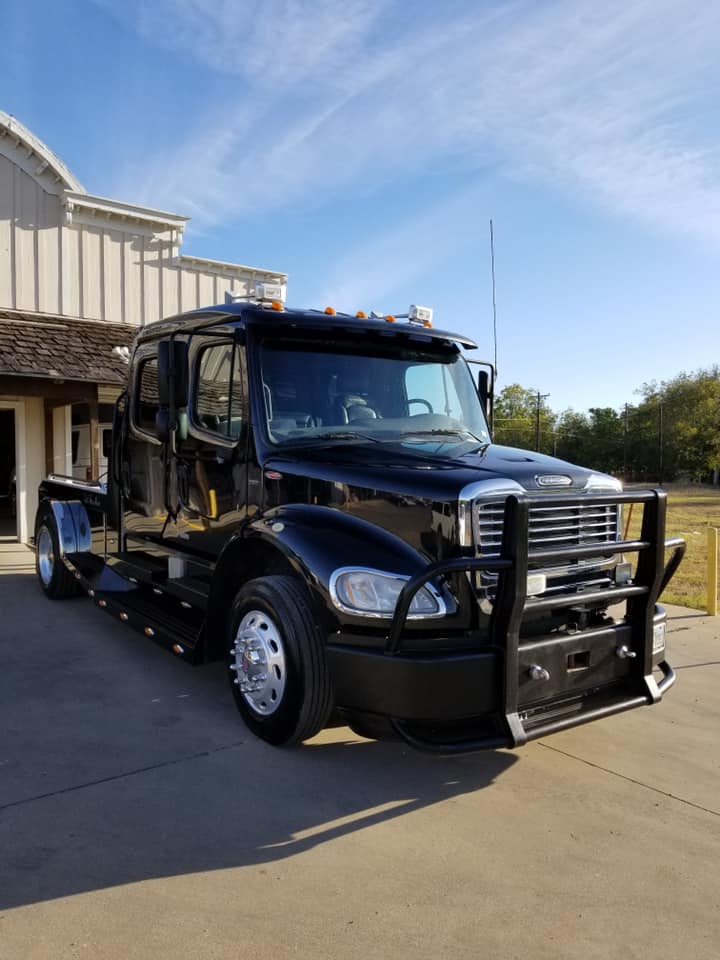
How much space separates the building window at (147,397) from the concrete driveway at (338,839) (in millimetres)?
1989

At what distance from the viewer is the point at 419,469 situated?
3.71 meters

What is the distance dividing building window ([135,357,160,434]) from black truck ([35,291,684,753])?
0.23m

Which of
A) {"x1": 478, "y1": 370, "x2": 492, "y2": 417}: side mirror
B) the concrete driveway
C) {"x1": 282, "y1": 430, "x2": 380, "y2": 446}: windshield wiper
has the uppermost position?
{"x1": 478, "y1": 370, "x2": 492, "y2": 417}: side mirror

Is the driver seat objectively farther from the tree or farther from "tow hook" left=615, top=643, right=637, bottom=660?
the tree

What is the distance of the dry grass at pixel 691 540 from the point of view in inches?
348

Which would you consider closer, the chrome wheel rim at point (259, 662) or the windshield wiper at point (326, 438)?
the chrome wheel rim at point (259, 662)

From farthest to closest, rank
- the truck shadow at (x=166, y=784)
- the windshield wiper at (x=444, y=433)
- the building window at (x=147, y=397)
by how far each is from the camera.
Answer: the building window at (x=147, y=397) < the windshield wiper at (x=444, y=433) < the truck shadow at (x=166, y=784)

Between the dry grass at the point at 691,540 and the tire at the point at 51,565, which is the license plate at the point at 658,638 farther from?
the tire at the point at 51,565

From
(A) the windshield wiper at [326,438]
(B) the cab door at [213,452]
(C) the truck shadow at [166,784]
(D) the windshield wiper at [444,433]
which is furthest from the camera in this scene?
(D) the windshield wiper at [444,433]

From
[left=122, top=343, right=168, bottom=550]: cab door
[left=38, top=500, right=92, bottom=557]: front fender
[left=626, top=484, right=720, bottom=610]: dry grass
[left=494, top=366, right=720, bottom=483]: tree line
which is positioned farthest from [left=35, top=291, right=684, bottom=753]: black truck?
[left=494, top=366, right=720, bottom=483]: tree line

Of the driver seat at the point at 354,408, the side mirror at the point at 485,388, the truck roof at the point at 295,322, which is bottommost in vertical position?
the driver seat at the point at 354,408

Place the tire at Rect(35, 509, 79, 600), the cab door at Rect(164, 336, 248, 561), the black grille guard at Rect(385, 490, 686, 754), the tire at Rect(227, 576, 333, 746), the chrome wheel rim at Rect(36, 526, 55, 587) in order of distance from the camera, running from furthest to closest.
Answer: the chrome wheel rim at Rect(36, 526, 55, 587), the tire at Rect(35, 509, 79, 600), the cab door at Rect(164, 336, 248, 561), the tire at Rect(227, 576, 333, 746), the black grille guard at Rect(385, 490, 686, 754)

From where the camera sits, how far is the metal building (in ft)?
37.4

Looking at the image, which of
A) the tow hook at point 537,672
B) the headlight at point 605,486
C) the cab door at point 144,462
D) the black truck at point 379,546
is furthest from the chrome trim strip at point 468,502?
the cab door at point 144,462
